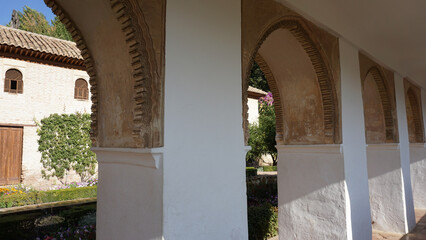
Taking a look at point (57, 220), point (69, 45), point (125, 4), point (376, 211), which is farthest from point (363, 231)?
point (69, 45)

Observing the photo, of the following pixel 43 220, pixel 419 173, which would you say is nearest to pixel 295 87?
pixel 43 220

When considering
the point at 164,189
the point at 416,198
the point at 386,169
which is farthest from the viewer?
the point at 416,198

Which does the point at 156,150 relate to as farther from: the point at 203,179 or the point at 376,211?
the point at 376,211

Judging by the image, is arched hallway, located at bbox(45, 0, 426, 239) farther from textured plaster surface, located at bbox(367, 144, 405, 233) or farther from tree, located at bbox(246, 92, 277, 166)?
tree, located at bbox(246, 92, 277, 166)

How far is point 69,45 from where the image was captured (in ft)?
39.1

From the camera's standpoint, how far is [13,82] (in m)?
9.89

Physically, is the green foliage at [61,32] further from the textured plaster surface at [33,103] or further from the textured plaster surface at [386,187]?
the textured plaster surface at [386,187]

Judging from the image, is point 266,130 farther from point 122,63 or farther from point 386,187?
point 122,63

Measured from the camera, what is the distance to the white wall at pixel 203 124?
7.48ft

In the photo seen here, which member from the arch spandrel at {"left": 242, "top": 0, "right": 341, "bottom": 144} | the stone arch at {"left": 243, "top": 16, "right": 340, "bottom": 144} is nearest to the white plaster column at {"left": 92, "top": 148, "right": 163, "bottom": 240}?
the arch spandrel at {"left": 242, "top": 0, "right": 341, "bottom": 144}

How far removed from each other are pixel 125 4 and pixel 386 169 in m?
6.65

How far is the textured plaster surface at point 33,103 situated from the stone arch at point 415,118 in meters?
11.6

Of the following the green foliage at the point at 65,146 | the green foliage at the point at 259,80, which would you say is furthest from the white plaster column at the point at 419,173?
the green foliage at the point at 259,80

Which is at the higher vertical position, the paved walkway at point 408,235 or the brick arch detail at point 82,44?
the brick arch detail at point 82,44
